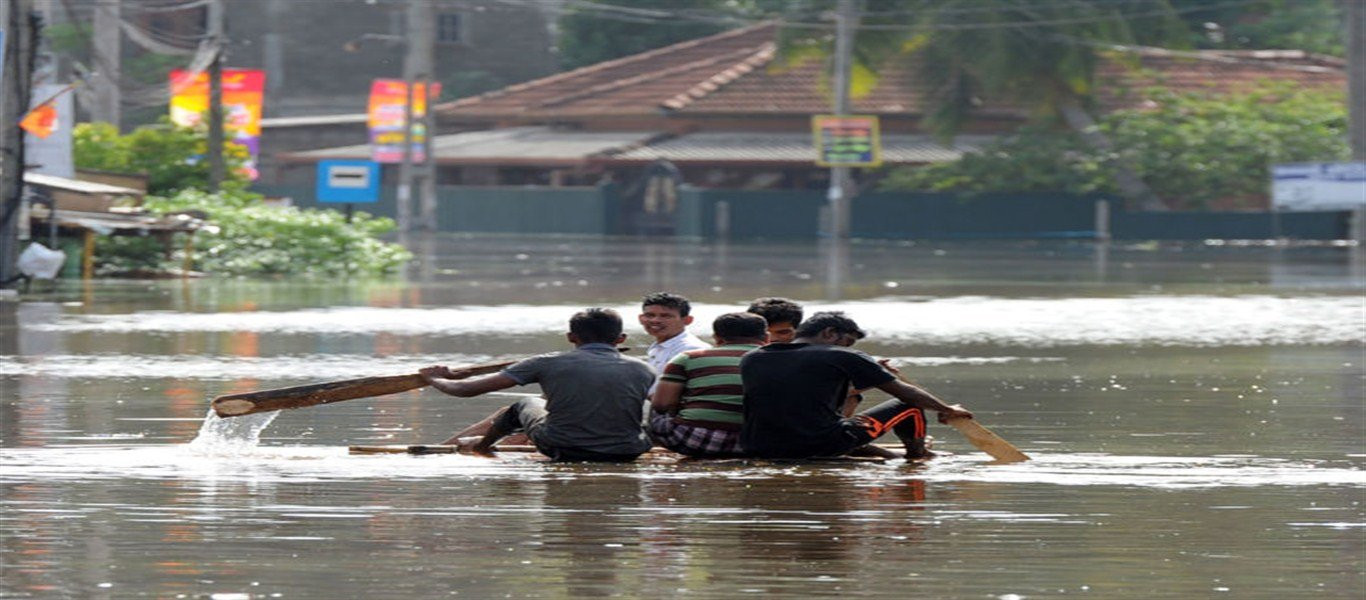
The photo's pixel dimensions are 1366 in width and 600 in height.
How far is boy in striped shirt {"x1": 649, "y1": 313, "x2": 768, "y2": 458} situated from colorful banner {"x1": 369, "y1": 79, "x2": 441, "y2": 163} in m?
54.0

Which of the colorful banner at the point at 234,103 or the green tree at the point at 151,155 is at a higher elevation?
the colorful banner at the point at 234,103

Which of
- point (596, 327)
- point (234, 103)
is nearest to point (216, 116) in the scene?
point (234, 103)

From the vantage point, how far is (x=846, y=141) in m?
64.2

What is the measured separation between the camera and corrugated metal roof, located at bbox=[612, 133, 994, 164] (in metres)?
68.4

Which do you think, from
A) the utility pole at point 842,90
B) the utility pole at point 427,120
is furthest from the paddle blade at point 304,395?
the utility pole at point 427,120

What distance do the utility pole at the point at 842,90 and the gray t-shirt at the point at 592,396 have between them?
48.7 meters

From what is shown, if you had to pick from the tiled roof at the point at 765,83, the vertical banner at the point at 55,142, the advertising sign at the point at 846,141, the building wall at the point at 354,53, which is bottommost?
the vertical banner at the point at 55,142

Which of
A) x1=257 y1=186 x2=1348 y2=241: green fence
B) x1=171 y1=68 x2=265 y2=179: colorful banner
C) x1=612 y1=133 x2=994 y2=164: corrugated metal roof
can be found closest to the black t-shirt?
x1=171 y1=68 x2=265 y2=179: colorful banner

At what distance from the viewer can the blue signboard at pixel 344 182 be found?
166 feet

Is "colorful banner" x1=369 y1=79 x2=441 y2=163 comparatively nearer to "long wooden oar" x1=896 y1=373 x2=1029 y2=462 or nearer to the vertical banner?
the vertical banner

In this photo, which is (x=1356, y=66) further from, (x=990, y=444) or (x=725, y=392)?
(x=725, y=392)

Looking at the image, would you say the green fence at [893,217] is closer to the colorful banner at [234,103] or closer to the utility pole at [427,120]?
the utility pole at [427,120]

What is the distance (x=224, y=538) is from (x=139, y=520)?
74 cm

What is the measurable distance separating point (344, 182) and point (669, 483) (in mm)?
39033
